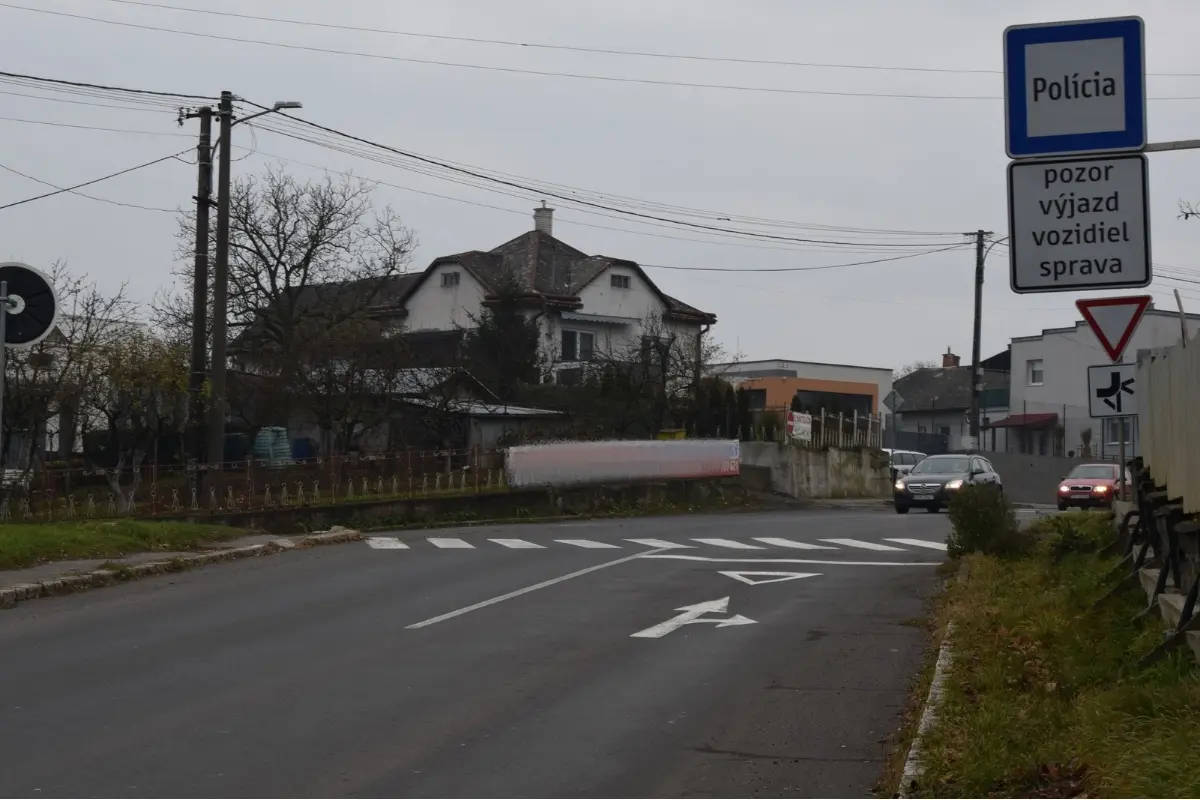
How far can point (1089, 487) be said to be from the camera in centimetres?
3809

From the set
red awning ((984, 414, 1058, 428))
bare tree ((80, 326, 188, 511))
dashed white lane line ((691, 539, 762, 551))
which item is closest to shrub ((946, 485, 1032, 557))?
dashed white lane line ((691, 539, 762, 551))

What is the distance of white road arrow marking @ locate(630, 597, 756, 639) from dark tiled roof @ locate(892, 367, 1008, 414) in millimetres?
65989

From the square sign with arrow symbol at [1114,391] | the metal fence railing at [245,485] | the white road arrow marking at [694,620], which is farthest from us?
the metal fence railing at [245,485]

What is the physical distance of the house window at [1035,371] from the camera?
2689 inches

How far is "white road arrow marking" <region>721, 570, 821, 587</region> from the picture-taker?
17.1 meters

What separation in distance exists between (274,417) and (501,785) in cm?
3583

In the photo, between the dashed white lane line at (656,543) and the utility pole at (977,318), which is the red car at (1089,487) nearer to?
the utility pole at (977,318)

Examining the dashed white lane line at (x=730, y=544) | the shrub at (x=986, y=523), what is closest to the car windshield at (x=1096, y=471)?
the dashed white lane line at (x=730, y=544)

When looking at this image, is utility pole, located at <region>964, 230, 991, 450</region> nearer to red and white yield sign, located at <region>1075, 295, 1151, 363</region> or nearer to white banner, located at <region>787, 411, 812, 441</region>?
white banner, located at <region>787, 411, 812, 441</region>

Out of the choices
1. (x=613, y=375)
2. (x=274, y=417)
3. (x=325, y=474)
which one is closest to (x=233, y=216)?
(x=274, y=417)

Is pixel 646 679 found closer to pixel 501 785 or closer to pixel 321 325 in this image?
pixel 501 785

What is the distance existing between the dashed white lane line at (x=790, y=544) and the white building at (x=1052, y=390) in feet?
139

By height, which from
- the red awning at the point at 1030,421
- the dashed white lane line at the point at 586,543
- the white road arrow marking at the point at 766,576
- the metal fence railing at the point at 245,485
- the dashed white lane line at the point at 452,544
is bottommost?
the white road arrow marking at the point at 766,576

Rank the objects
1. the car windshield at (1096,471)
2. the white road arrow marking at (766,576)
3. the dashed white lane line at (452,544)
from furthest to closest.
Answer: the car windshield at (1096,471) < the dashed white lane line at (452,544) < the white road arrow marking at (766,576)
